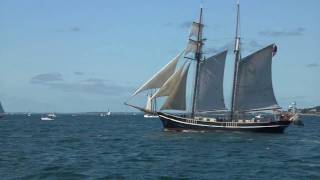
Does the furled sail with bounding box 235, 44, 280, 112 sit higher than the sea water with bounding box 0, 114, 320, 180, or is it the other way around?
the furled sail with bounding box 235, 44, 280, 112

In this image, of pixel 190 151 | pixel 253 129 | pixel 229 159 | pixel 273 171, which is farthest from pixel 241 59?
pixel 273 171

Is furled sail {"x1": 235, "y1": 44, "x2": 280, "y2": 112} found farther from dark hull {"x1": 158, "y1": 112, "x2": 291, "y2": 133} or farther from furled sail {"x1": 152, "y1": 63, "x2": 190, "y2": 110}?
furled sail {"x1": 152, "y1": 63, "x2": 190, "y2": 110}

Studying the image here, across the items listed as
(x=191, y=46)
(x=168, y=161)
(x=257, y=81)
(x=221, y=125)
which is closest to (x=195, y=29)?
(x=191, y=46)

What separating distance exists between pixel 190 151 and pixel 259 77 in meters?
27.2

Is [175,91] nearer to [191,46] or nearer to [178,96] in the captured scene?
[178,96]

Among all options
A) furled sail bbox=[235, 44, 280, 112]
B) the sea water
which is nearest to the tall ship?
furled sail bbox=[235, 44, 280, 112]

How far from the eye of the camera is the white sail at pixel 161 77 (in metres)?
72.3

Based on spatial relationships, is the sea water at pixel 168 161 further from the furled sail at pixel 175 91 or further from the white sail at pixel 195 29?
the white sail at pixel 195 29

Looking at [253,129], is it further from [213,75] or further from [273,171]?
[273,171]

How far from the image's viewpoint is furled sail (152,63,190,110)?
74.1 m

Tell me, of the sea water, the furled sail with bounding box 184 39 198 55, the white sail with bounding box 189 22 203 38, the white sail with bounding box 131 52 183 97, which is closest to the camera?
the sea water

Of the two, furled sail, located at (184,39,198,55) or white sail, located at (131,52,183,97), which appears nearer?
white sail, located at (131,52,183,97)

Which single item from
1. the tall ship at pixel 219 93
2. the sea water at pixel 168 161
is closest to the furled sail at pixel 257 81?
the tall ship at pixel 219 93

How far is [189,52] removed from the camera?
79.7 metres
